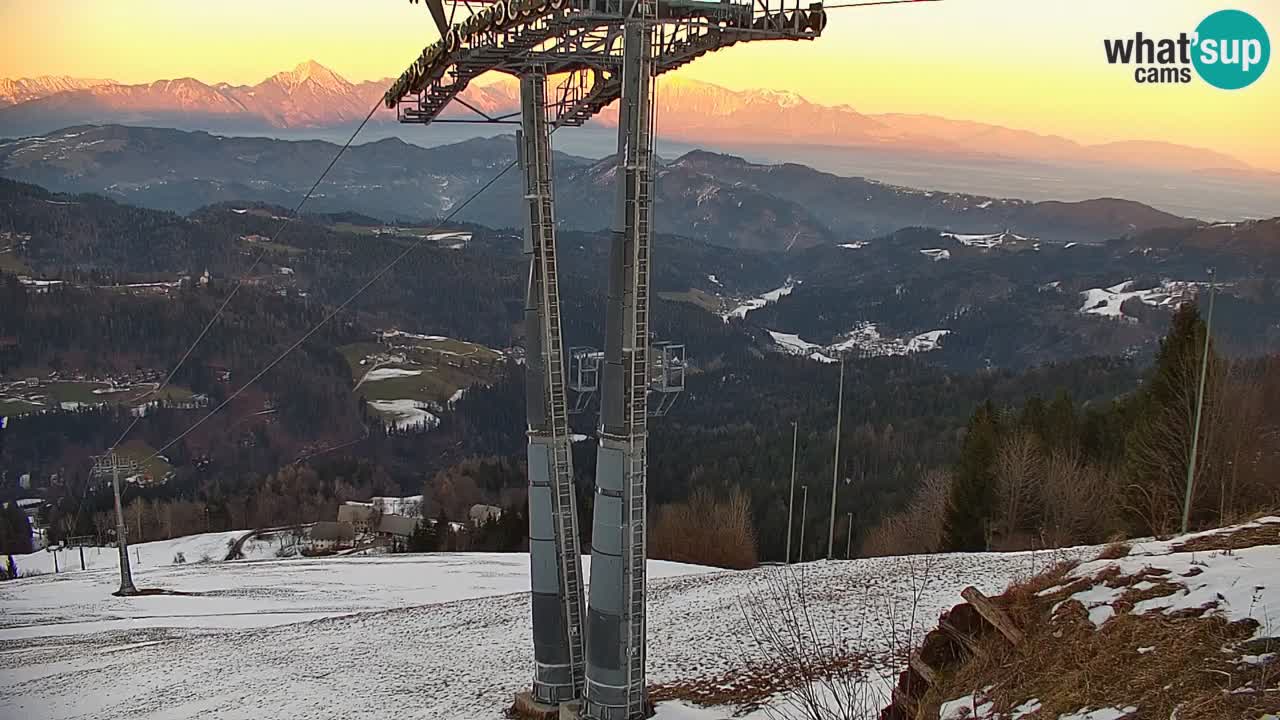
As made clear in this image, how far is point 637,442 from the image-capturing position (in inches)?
559

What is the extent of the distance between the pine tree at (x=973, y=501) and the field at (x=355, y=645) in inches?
529

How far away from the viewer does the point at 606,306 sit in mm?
13961

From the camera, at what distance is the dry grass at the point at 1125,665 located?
928cm

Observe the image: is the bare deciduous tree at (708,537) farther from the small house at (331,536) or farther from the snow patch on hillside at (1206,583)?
the snow patch on hillside at (1206,583)

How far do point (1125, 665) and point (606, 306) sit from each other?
7.68 metres

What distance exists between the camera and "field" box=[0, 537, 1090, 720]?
19.5 meters

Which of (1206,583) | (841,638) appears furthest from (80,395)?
(1206,583)

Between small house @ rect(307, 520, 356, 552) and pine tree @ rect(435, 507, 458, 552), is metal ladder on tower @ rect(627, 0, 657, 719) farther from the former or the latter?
small house @ rect(307, 520, 356, 552)

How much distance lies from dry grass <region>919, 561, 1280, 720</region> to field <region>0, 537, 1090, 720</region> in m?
5.31

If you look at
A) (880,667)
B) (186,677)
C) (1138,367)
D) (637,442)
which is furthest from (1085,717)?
(1138,367)

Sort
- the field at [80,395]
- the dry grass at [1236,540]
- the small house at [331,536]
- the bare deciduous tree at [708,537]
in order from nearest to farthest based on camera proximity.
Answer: the dry grass at [1236,540] < the bare deciduous tree at [708,537] < the small house at [331,536] < the field at [80,395]

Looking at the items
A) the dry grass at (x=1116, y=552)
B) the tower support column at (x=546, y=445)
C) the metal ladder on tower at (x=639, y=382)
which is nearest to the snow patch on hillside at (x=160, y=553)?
the tower support column at (x=546, y=445)

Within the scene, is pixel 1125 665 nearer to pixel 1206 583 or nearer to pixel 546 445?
pixel 1206 583

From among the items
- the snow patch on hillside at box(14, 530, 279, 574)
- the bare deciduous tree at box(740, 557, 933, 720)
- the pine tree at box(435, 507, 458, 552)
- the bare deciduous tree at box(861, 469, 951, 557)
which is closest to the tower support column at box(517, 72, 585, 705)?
the bare deciduous tree at box(740, 557, 933, 720)
